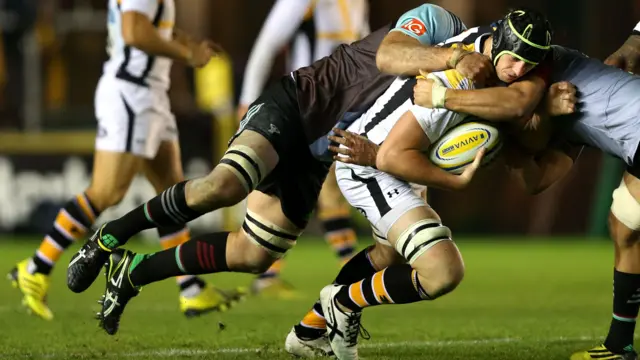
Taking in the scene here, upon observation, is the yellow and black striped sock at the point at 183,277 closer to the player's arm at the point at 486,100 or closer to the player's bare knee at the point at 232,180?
the player's bare knee at the point at 232,180

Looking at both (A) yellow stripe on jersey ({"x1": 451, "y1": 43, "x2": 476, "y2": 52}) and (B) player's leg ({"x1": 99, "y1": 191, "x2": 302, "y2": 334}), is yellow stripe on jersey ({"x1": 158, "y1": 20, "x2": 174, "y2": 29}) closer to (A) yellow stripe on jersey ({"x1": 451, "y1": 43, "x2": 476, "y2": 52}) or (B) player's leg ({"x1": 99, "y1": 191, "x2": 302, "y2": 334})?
(B) player's leg ({"x1": 99, "y1": 191, "x2": 302, "y2": 334})

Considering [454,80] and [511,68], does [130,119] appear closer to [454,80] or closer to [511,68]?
[454,80]

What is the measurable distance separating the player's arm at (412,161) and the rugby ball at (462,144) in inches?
2.8

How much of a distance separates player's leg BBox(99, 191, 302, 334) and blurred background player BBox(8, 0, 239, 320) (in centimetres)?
146

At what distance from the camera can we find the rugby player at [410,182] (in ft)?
17.0

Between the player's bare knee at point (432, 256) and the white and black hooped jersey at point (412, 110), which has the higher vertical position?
the white and black hooped jersey at point (412, 110)

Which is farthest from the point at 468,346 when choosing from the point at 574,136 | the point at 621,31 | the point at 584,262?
the point at 621,31

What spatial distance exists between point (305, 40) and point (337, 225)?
162cm

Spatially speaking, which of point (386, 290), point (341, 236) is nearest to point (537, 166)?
point (386, 290)

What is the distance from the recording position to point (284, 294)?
890 centimetres

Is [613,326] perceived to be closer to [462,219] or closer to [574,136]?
[574,136]

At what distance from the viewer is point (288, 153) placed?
5754 millimetres

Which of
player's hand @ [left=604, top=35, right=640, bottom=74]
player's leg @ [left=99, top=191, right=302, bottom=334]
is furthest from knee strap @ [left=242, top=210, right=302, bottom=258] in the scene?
player's hand @ [left=604, top=35, right=640, bottom=74]

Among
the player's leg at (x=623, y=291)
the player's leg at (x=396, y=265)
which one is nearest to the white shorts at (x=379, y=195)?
the player's leg at (x=396, y=265)
